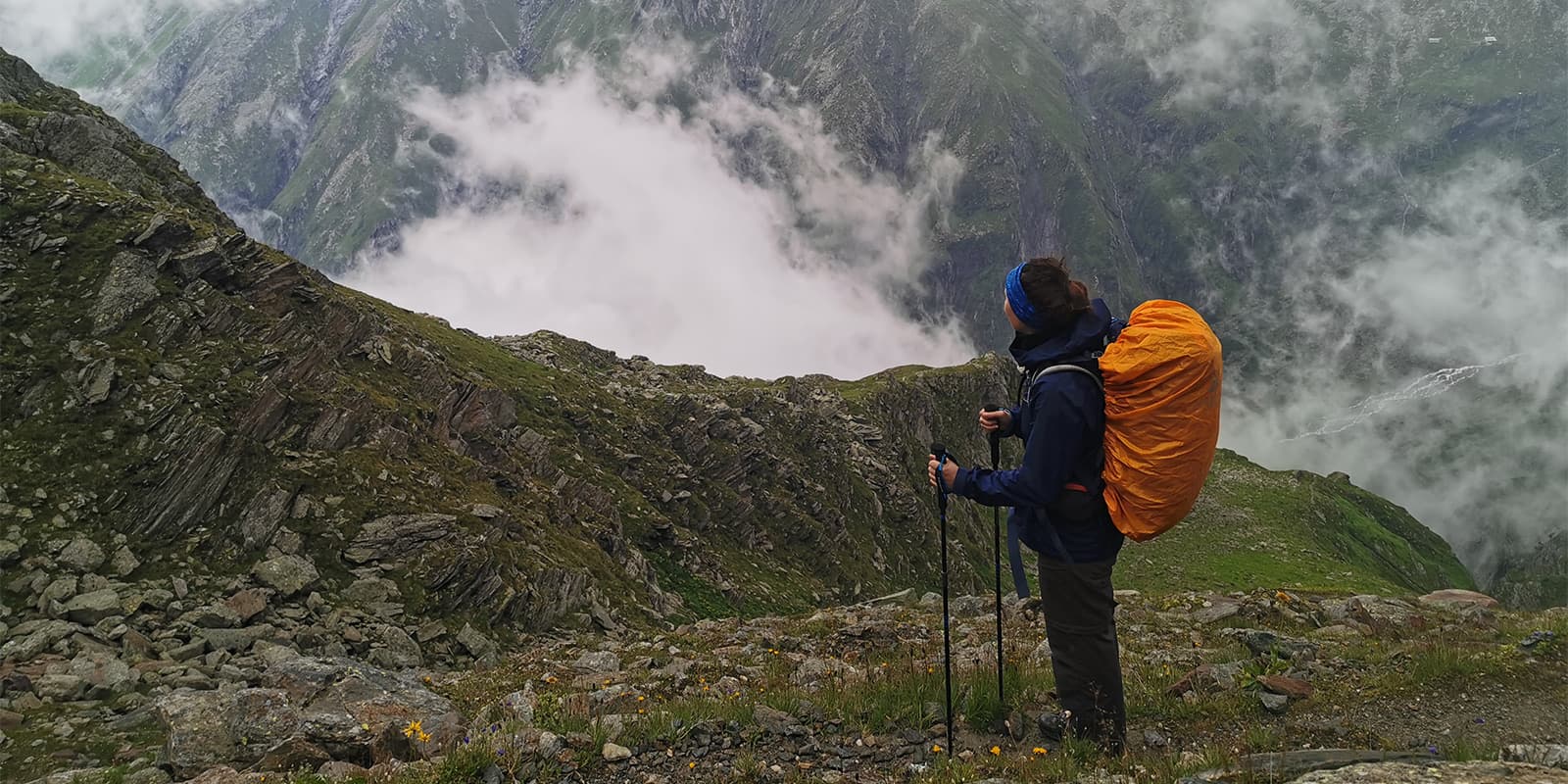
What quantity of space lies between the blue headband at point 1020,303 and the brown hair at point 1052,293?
0.12ft

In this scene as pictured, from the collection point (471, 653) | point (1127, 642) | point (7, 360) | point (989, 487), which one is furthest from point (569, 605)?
point (989, 487)

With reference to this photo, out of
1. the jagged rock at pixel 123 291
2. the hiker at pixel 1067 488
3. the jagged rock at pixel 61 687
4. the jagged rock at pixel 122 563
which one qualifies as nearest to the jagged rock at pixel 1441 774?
the hiker at pixel 1067 488

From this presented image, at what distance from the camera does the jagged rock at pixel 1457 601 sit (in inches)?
725

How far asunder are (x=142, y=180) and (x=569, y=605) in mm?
25255

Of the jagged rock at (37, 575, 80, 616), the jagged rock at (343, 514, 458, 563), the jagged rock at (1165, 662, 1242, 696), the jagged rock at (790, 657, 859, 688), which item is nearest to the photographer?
the jagged rock at (1165, 662, 1242, 696)

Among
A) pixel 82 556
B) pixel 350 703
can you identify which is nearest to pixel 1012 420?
pixel 350 703

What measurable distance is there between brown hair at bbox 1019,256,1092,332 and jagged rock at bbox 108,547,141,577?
20453 millimetres

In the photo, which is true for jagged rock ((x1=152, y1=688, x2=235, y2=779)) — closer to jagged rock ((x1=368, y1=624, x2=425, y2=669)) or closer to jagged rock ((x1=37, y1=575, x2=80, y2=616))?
jagged rock ((x1=37, y1=575, x2=80, y2=616))

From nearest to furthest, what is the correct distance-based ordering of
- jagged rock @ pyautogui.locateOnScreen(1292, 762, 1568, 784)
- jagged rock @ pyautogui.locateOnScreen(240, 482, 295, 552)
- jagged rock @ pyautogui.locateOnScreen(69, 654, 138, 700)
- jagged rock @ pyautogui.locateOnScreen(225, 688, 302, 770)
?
1. jagged rock @ pyautogui.locateOnScreen(1292, 762, 1568, 784)
2. jagged rock @ pyautogui.locateOnScreen(225, 688, 302, 770)
3. jagged rock @ pyautogui.locateOnScreen(69, 654, 138, 700)
4. jagged rock @ pyautogui.locateOnScreen(240, 482, 295, 552)

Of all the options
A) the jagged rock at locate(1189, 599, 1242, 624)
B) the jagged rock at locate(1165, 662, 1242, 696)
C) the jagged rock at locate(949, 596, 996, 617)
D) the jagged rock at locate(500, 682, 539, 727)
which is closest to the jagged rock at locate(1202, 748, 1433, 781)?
the jagged rock at locate(1165, 662, 1242, 696)

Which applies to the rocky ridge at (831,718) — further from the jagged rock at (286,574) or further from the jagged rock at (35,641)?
the jagged rock at (286,574)

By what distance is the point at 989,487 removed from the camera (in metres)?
6.70

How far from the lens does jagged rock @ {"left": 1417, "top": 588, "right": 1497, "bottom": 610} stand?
725 inches

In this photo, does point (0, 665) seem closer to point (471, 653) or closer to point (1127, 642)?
point (471, 653)
